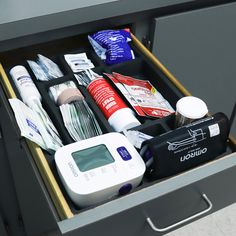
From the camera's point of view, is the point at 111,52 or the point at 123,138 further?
the point at 111,52

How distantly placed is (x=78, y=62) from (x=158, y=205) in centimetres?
36

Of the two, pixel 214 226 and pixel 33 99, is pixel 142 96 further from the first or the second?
pixel 214 226

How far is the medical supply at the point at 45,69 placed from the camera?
0.73 meters

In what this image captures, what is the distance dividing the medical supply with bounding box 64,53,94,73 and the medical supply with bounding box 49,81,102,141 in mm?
64

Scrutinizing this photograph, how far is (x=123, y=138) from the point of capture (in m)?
0.58

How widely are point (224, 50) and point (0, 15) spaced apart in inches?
23.5

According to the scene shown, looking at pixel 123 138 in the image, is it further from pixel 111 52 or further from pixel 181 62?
pixel 181 62

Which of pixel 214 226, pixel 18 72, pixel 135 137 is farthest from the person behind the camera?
pixel 214 226

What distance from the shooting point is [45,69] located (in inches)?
29.3

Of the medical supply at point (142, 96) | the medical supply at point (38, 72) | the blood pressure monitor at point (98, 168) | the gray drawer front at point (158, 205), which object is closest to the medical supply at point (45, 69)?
the medical supply at point (38, 72)

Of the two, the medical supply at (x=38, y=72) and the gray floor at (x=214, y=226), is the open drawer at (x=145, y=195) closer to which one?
the medical supply at (x=38, y=72)

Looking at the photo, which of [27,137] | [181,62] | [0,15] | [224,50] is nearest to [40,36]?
[0,15]

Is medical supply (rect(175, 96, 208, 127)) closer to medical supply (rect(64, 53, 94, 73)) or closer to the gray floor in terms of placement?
medical supply (rect(64, 53, 94, 73))

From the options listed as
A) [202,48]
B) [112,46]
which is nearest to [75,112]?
[112,46]
